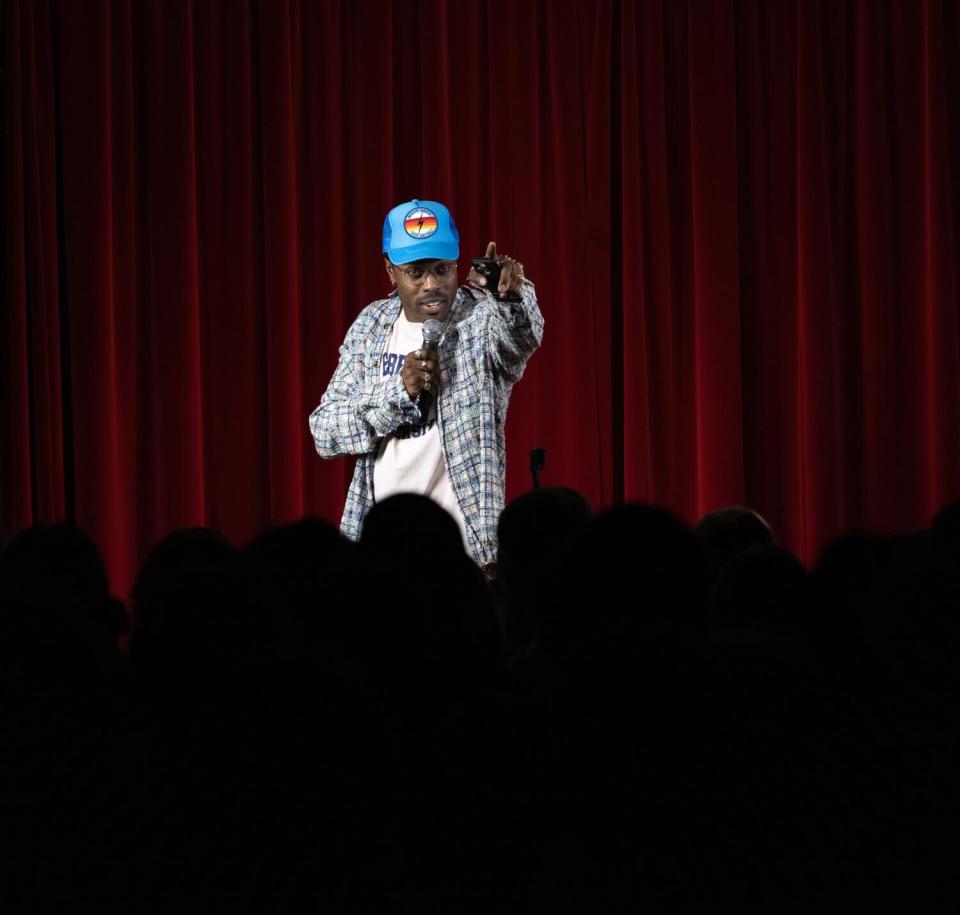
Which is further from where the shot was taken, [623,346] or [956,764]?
[623,346]

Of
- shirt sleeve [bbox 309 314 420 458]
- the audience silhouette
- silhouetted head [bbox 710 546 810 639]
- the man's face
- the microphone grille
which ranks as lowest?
the audience silhouette

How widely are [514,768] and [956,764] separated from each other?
345 millimetres

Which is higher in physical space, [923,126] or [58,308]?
[923,126]

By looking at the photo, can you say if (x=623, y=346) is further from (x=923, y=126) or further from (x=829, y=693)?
(x=829, y=693)

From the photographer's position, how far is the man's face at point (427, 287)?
291 centimetres

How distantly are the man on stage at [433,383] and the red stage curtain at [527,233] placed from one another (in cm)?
167

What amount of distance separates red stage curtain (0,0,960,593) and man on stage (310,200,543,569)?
167 cm

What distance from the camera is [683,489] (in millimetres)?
4621

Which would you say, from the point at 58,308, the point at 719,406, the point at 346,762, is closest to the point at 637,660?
the point at 346,762

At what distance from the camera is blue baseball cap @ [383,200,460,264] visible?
291 cm

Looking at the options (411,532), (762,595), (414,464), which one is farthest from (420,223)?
(762,595)

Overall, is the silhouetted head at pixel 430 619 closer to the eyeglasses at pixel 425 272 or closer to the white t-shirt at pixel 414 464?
the white t-shirt at pixel 414 464

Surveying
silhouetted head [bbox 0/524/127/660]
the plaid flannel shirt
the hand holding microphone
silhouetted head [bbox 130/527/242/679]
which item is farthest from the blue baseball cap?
silhouetted head [bbox 130/527/242/679]

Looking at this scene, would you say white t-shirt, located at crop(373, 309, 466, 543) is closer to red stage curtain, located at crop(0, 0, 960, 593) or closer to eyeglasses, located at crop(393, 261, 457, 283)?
eyeglasses, located at crop(393, 261, 457, 283)
